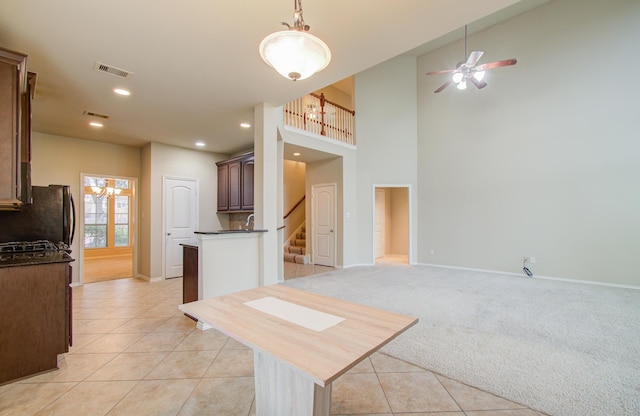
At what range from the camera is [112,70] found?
2766 millimetres

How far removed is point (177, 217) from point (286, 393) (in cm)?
532

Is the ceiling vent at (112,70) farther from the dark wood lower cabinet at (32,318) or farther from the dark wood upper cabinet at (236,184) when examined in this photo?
the dark wood upper cabinet at (236,184)

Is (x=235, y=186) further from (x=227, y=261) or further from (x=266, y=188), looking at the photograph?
(x=227, y=261)

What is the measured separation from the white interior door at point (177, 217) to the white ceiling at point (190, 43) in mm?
2124

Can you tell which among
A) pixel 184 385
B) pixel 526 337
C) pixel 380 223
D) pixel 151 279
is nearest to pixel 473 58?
pixel 526 337

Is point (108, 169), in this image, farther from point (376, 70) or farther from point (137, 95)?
point (376, 70)

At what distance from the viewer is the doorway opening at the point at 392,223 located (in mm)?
8135

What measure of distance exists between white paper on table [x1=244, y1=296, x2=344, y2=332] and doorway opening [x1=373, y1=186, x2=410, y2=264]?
6.72 m

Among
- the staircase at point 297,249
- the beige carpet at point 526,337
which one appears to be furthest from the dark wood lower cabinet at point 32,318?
the staircase at point 297,249

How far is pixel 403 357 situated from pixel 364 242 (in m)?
4.41

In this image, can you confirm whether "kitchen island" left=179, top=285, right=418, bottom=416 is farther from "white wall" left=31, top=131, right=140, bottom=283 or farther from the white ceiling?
"white wall" left=31, top=131, right=140, bottom=283

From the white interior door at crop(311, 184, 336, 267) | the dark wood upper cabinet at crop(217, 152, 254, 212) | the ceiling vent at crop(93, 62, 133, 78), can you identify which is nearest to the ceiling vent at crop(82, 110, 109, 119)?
the ceiling vent at crop(93, 62, 133, 78)

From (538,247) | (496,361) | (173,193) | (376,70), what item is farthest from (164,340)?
(376,70)

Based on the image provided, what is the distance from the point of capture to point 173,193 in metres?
5.74
